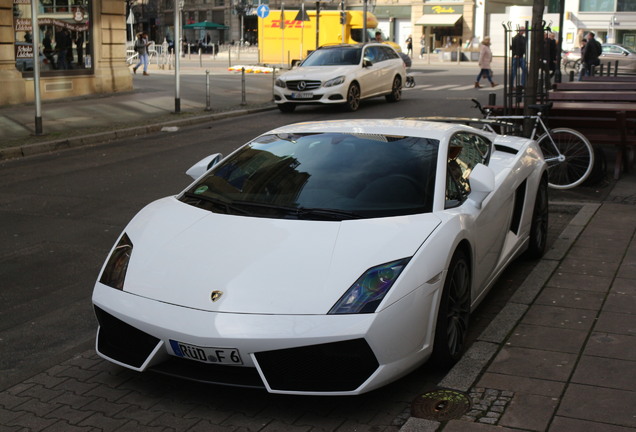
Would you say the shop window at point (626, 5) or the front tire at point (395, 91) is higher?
the shop window at point (626, 5)

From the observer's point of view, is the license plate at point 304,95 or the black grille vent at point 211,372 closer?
the black grille vent at point 211,372

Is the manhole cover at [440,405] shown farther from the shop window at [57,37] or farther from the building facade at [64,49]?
the shop window at [57,37]

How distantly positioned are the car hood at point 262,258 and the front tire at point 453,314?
31cm

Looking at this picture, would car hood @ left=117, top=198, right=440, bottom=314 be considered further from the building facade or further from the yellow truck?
the yellow truck

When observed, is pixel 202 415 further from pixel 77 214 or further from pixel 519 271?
pixel 77 214

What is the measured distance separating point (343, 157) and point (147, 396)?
76.8 inches

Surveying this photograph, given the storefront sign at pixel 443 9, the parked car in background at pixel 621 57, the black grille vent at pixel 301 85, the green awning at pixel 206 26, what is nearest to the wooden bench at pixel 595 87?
the black grille vent at pixel 301 85

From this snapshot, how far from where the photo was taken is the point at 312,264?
14.4 feet

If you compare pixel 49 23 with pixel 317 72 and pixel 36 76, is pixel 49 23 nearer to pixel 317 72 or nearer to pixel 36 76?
pixel 36 76

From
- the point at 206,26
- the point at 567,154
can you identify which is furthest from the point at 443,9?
the point at 567,154

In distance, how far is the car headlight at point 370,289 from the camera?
415 centimetres

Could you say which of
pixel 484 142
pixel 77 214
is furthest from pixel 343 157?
pixel 77 214

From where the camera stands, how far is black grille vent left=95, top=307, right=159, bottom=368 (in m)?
4.34

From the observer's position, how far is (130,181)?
1152cm
